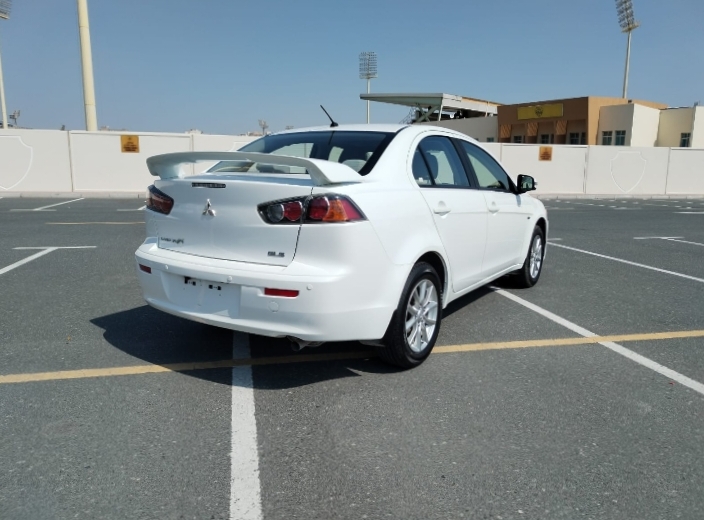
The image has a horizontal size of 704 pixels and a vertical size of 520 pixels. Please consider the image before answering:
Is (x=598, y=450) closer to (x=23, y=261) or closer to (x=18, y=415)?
(x=18, y=415)

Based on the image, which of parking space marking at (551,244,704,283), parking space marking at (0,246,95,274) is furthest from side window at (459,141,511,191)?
parking space marking at (0,246,95,274)

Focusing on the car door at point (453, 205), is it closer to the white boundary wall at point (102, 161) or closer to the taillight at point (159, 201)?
the taillight at point (159, 201)

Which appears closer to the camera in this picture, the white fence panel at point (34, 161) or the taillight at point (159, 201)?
the taillight at point (159, 201)

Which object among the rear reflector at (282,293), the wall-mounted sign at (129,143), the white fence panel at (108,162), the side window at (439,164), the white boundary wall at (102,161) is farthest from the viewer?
the wall-mounted sign at (129,143)

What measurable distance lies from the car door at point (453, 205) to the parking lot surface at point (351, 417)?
582mm

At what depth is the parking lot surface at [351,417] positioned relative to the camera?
2303mm

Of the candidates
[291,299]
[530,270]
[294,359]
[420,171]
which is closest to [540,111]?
[530,270]

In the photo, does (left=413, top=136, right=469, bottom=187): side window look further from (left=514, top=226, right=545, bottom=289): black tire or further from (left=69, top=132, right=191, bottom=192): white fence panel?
(left=69, top=132, right=191, bottom=192): white fence panel

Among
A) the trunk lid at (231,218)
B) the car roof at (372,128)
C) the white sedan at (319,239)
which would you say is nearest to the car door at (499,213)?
the white sedan at (319,239)

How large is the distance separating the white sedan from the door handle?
0.01 metres

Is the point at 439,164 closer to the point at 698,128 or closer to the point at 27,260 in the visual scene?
the point at 27,260

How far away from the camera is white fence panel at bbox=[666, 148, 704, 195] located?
24.8 meters

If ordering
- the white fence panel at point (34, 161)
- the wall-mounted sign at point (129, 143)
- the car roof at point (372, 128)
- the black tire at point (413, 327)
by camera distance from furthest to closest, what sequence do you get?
the wall-mounted sign at point (129, 143)
the white fence panel at point (34, 161)
the car roof at point (372, 128)
the black tire at point (413, 327)

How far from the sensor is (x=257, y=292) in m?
3.06
